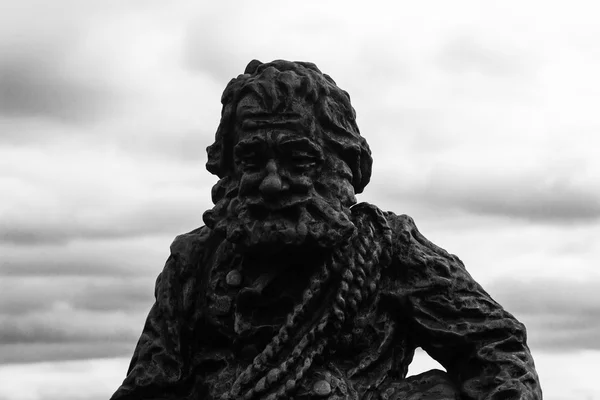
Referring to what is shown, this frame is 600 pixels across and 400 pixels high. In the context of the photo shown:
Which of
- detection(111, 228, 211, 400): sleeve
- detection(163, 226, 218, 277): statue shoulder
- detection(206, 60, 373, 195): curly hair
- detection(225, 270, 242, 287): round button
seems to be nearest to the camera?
detection(206, 60, 373, 195): curly hair

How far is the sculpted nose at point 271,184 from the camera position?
893cm

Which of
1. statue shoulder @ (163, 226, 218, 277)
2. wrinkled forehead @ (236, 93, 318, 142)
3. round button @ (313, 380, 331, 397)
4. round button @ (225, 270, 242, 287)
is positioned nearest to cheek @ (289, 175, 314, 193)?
wrinkled forehead @ (236, 93, 318, 142)

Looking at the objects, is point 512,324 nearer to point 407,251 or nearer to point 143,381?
point 407,251

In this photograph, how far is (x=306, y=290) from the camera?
30.1ft

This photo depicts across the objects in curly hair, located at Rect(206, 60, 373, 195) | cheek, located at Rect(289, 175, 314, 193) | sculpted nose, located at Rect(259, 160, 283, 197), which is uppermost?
curly hair, located at Rect(206, 60, 373, 195)

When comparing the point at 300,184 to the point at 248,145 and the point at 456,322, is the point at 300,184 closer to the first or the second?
the point at 248,145

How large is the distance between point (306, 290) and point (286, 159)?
879 mm

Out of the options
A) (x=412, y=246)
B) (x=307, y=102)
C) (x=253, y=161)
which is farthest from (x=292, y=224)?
(x=412, y=246)

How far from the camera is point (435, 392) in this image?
360 inches

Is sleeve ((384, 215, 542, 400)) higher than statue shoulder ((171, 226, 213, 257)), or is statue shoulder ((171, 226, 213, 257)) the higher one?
statue shoulder ((171, 226, 213, 257))

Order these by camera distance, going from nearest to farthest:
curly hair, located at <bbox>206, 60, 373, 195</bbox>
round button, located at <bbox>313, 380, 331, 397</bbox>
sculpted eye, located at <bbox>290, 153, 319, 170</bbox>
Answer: round button, located at <bbox>313, 380, 331, 397</bbox>, sculpted eye, located at <bbox>290, 153, 319, 170</bbox>, curly hair, located at <bbox>206, 60, 373, 195</bbox>

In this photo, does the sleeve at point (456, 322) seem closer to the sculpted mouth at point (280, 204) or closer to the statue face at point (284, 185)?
→ the statue face at point (284, 185)

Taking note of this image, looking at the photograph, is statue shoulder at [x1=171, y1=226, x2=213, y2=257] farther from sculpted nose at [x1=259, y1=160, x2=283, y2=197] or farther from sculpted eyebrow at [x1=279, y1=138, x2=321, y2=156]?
sculpted eyebrow at [x1=279, y1=138, x2=321, y2=156]

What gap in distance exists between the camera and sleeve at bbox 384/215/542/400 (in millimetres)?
9203
